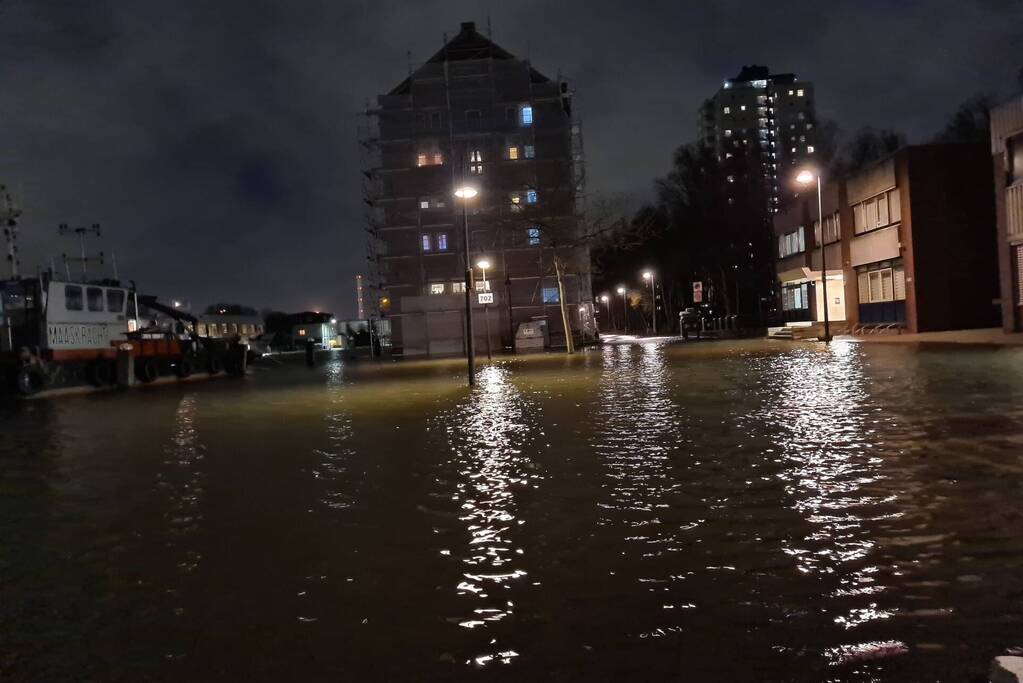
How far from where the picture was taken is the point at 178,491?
29.5ft

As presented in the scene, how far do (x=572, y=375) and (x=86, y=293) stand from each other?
1668 cm

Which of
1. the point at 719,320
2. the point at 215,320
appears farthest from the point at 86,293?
the point at 719,320

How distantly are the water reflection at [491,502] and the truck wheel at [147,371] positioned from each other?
62.7ft

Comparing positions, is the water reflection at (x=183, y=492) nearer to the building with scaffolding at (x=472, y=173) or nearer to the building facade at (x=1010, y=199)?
the building facade at (x=1010, y=199)

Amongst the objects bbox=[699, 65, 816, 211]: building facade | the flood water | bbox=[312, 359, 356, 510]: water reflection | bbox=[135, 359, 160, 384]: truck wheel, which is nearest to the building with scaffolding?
bbox=[135, 359, 160, 384]: truck wheel

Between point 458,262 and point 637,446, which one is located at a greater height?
point 458,262

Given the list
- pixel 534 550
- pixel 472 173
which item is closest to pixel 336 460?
pixel 534 550

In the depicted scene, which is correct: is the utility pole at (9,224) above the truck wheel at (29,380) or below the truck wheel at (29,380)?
above

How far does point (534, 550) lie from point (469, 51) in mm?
59721

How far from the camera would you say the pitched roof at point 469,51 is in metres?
60.9

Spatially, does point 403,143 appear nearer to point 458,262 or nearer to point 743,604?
point 458,262

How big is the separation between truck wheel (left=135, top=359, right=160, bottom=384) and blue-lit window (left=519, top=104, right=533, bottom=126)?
3431 centimetres

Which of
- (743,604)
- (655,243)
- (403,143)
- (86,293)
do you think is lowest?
(743,604)

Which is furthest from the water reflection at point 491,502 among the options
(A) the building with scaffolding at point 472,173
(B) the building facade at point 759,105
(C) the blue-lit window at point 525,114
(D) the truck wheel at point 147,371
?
(B) the building facade at point 759,105
